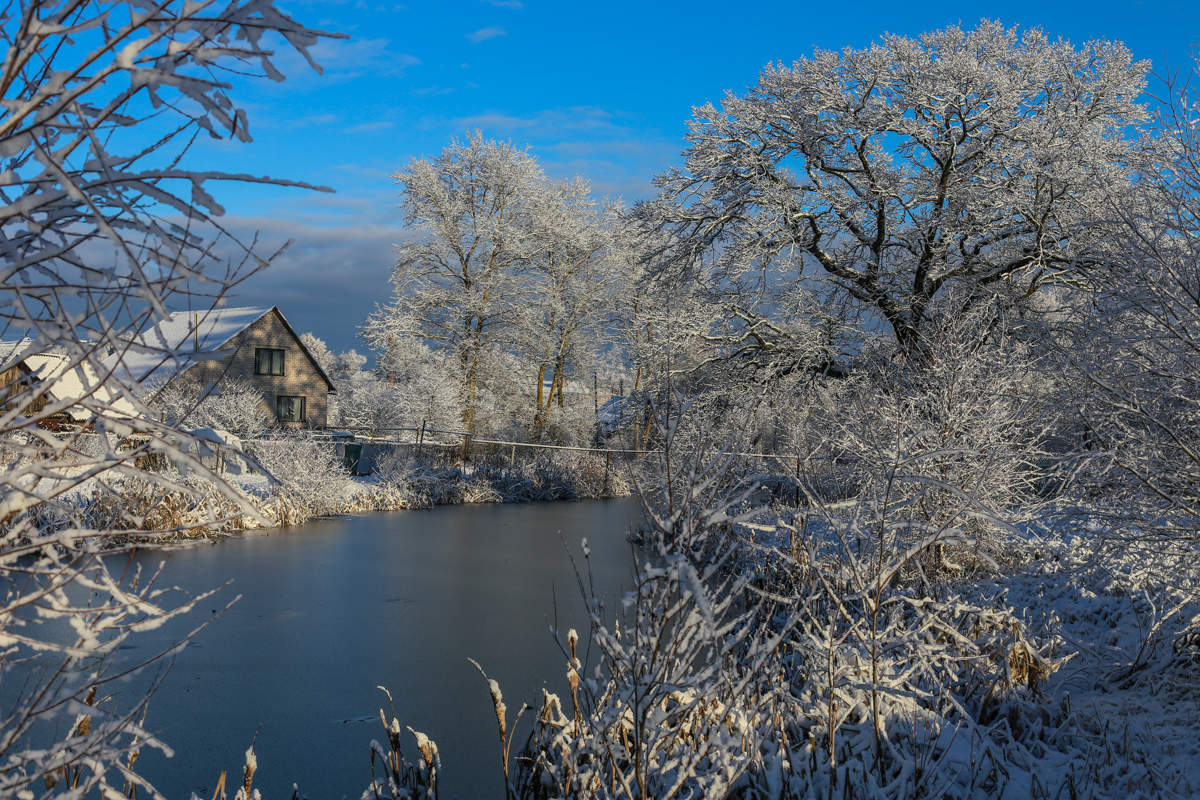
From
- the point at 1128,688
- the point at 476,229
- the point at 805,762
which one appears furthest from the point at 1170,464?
the point at 476,229

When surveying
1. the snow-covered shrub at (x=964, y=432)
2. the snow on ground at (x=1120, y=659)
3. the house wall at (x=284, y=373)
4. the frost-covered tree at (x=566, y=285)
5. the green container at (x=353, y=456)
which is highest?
the frost-covered tree at (x=566, y=285)

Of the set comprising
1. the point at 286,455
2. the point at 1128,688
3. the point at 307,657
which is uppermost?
the point at 286,455

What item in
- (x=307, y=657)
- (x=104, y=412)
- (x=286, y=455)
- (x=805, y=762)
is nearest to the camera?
(x=104, y=412)

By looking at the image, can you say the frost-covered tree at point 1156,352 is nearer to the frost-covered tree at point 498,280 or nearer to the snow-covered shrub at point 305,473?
the snow-covered shrub at point 305,473

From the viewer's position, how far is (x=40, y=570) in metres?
1.49

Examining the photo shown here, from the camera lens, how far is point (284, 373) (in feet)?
88.1

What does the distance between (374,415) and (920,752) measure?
23.6 m

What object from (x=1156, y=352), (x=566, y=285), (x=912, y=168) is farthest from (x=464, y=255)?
(x=1156, y=352)

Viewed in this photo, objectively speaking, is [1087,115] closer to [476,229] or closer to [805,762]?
[805,762]

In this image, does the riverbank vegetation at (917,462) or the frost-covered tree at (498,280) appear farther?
the frost-covered tree at (498,280)

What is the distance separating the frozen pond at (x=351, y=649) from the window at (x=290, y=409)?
14315 millimetres

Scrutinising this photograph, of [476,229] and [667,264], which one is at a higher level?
[476,229]

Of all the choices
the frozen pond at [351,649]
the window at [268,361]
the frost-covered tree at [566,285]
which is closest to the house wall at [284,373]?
the window at [268,361]

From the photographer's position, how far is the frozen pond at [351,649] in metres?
4.78
